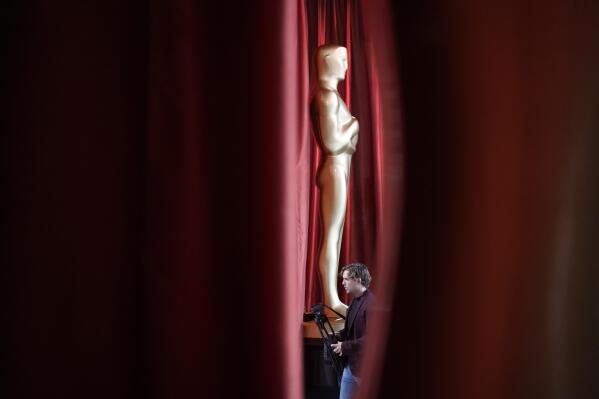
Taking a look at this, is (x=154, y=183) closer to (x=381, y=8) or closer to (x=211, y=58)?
(x=211, y=58)

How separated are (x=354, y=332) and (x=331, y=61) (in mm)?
561

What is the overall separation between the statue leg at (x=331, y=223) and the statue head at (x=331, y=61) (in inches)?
8.6

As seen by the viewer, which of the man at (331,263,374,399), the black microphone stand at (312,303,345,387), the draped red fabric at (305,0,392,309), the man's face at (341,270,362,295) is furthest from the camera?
the draped red fabric at (305,0,392,309)

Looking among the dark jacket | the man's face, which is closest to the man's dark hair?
the man's face

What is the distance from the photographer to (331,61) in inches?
41.7

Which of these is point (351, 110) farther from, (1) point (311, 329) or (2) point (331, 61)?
(1) point (311, 329)

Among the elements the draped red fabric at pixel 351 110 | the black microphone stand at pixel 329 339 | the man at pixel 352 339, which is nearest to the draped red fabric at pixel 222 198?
the man at pixel 352 339

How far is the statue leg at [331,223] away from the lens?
1.20 metres

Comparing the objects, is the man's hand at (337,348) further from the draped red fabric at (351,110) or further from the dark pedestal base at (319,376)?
the draped red fabric at (351,110)

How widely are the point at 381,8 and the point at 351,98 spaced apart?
1.73 meters

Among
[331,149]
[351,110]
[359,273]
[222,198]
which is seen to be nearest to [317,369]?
[359,273]

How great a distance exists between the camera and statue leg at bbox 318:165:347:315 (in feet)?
3.92

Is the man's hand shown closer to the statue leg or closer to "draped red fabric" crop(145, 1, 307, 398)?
the statue leg

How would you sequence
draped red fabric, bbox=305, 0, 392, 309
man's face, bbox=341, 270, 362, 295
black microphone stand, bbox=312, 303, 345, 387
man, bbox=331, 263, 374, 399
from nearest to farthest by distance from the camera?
man, bbox=331, 263, 374, 399 → black microphone stand, bbox=312, 303, 345, 387 → man's face, bbox=341, 270, 362, 295 → draped red fabric, bbox=305, 0, 392, 309
